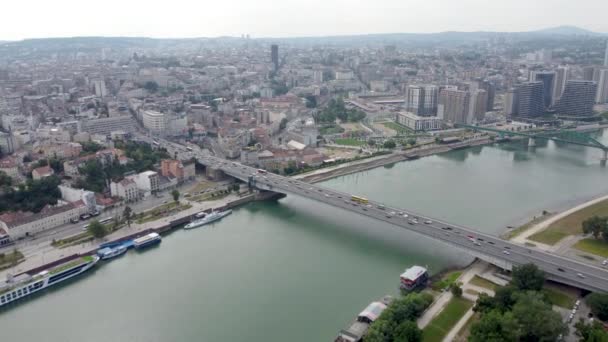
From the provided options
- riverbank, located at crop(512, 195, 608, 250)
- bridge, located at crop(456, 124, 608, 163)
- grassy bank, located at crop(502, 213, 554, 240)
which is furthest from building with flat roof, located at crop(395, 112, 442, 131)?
grassy bank, located at crop(502, 213, 554, 240)

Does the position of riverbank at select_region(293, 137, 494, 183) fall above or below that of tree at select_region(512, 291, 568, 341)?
below

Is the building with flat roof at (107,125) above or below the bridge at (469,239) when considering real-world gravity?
above

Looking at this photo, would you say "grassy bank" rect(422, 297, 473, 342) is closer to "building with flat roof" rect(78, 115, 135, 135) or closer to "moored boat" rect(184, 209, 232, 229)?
"moored boat" rect(184, 209, 232, 229)

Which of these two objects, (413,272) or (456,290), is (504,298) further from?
(413,272)

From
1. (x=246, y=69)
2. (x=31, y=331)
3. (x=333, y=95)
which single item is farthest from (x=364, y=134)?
(x=246, y=69)

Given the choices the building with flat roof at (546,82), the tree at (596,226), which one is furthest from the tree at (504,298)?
the building with flat roof at (546,82)

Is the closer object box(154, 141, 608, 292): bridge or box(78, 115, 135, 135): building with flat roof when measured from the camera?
box(154, 141, 608, 292): bridge

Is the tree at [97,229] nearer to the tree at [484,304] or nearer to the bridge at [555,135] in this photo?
the tree at [484,304]
